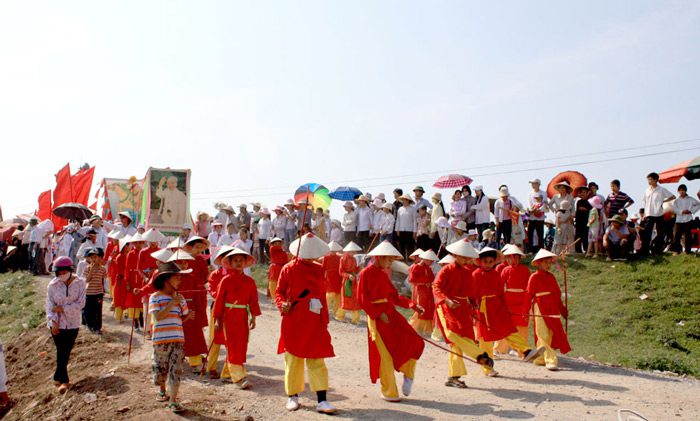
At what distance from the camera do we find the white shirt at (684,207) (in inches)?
626

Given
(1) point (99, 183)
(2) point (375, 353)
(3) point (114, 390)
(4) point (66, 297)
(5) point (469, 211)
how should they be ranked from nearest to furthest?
(2) point (375, 353), (3) point (114, 390), (4) point (66, 297), (5) point (469, 211), (1) point (99, 183)

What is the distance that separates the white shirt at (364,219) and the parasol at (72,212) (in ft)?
33.5

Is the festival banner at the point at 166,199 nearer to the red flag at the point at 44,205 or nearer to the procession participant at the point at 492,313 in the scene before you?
the procession participant at the point at 492,313

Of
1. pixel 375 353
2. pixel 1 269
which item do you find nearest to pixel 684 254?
pixel 375 353

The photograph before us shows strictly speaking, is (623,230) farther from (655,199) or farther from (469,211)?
(469,211)

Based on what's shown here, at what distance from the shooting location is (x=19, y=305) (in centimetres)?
1936

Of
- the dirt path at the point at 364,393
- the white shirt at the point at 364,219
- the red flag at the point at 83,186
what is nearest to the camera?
the dirt path at the point at 364,393

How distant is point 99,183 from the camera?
2569 centimetres

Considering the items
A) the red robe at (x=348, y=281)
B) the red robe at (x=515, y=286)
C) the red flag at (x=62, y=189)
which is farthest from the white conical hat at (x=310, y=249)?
the red flag at (x=62, y=189)

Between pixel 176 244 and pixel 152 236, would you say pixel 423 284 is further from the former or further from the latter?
pixel 152 236

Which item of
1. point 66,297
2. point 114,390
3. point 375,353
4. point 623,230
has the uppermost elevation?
point 623,230

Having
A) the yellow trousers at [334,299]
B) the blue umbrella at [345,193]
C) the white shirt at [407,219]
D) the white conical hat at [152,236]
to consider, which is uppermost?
the blue umbrella at [345,193]

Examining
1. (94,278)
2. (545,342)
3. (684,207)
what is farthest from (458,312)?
(684,207)

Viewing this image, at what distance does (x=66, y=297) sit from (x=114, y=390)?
1.70m
